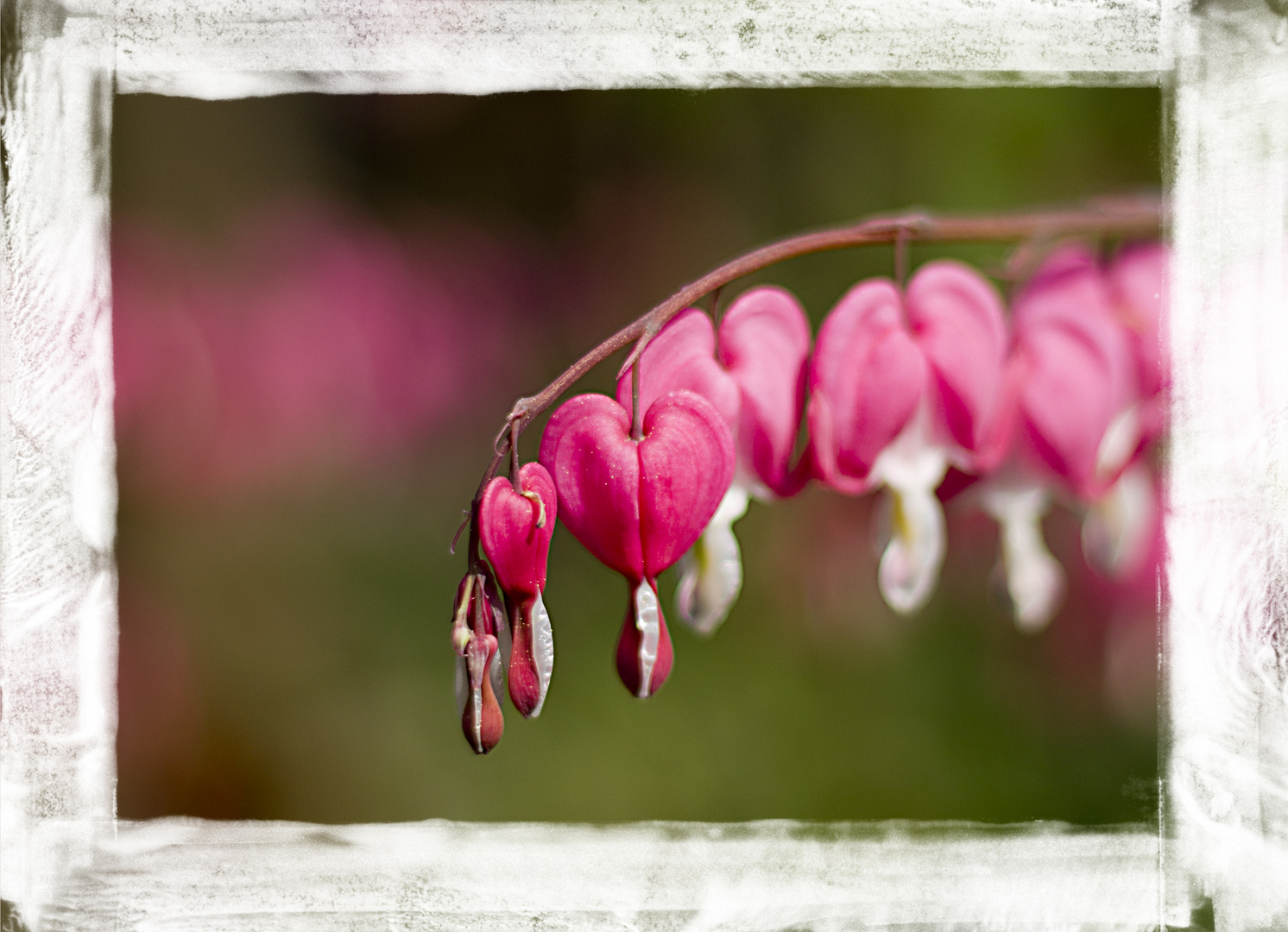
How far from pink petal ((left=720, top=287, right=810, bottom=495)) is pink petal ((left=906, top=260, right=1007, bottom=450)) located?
0.09 metres

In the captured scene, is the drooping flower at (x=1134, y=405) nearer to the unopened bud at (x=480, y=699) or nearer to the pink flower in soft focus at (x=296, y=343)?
the unopened bud at (x=480, y=699)

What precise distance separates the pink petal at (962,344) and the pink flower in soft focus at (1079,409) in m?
0.02

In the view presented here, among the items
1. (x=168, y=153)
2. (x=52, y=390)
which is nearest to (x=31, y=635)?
(x=52, y=390)

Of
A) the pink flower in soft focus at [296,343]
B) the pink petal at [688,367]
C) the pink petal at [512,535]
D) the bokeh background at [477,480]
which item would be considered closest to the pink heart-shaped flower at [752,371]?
the pink petal at [688,367]

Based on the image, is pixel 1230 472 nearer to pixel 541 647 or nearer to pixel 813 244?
pixel 813 244

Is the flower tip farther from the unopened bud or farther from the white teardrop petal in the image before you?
the white teardrop petal

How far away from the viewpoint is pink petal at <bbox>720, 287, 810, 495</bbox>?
768mm

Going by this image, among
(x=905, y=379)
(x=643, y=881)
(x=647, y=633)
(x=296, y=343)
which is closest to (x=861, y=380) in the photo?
(x=905, y=379)

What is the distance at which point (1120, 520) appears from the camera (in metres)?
0.83

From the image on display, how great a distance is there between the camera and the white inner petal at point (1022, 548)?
0.84 metres

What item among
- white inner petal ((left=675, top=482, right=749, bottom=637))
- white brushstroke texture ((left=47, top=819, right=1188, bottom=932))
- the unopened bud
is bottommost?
A: white brushstroke texture ((left=47, top=819, right=1188, bottom=932))

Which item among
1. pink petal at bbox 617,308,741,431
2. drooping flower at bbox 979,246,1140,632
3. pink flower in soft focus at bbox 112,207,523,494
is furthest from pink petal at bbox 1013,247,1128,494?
pink flower in soft focus at bbox 112,207,523,494

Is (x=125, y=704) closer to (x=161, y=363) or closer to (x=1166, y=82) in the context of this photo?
(x=161, y=363)

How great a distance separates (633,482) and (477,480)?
54.2 inches
